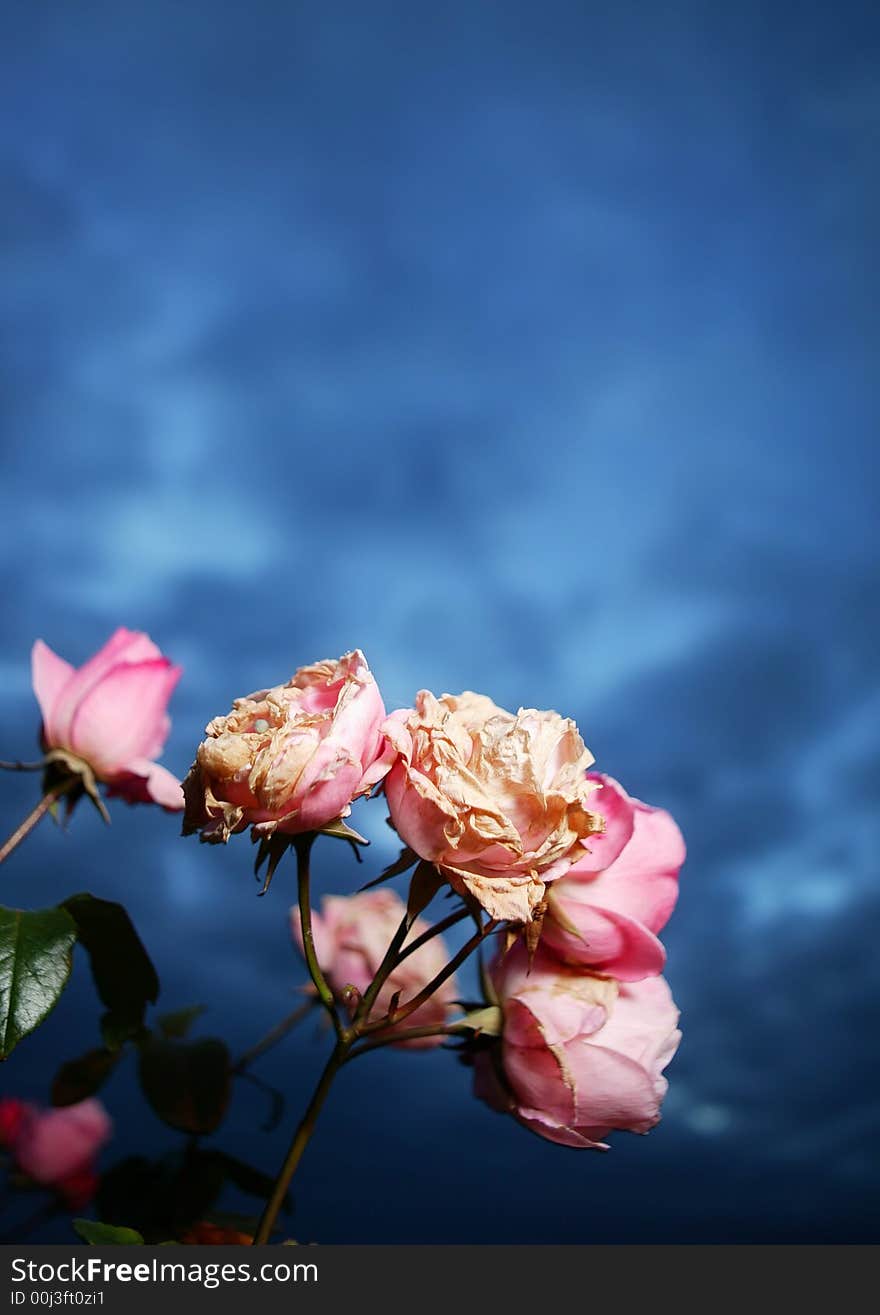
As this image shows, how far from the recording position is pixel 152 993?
111 centimetres

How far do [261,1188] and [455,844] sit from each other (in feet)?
2.48

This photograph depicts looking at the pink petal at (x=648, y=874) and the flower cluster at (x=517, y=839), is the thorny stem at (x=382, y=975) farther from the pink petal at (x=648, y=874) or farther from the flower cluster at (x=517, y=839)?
the pink petal at (x=648, y=874)

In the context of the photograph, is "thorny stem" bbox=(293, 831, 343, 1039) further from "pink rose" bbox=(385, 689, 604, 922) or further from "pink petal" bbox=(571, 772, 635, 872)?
"pink petal" bbox=(571, 772, 635, 872)

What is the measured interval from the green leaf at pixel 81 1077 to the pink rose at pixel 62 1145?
514 mm

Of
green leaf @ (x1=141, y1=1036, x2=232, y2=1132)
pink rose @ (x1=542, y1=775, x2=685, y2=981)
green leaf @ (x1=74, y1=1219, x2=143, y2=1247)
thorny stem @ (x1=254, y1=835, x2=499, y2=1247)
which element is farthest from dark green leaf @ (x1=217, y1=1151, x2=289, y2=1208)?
pink rose @ (x1=542, y1=775, x2=685, y2=981)

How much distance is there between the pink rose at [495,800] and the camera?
0.76 meters

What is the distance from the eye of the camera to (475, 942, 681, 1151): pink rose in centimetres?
86

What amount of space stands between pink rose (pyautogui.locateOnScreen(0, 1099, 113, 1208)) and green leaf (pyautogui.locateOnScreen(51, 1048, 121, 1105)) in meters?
0.51

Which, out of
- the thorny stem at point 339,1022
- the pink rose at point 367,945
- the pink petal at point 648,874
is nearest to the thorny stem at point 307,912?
the thorny stem at point 339,1022

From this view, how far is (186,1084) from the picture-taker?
1293mm

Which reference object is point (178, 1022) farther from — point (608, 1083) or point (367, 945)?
point (608, 1083)

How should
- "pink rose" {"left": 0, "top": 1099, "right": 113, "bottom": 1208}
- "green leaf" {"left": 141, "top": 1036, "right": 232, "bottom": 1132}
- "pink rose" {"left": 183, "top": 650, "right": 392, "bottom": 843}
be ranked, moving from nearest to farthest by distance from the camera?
"pink rose" {"left": 183, "top": 650, "right": 392, "bottom": 843} < "green leaf" {"left": 141, "top": 1036, "right": 232, "bottom": 1132} < "pink rose" {"left": 0, "top": 1099, "right": 113, "bottom": 1208}

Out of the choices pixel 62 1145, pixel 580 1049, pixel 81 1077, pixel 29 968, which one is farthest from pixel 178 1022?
pixel 580 1049
